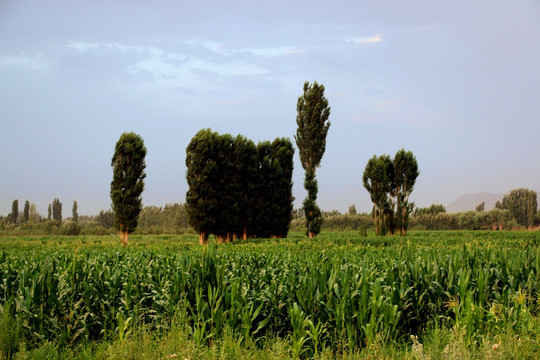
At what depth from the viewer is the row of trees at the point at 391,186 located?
46.8m

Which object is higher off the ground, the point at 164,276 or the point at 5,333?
the point at 164,276

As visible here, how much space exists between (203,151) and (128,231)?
11.7m

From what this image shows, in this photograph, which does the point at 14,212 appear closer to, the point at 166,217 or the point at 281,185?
the point at 166,217

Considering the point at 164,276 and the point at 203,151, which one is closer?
the point at 164,276

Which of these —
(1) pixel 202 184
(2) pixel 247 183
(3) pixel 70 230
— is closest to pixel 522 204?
(2) pixel 247 183

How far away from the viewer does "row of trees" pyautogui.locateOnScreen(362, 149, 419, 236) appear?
46.8 meters

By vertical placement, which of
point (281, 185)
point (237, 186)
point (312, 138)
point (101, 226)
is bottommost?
point (101, 226)

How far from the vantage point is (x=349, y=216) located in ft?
292

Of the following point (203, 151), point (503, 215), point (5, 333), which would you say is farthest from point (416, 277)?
point (503, 215)

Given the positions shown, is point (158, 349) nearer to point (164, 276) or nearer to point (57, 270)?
point (164, 276)

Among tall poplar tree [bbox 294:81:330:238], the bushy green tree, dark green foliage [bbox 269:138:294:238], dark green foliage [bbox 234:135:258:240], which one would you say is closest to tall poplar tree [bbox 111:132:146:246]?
the bushy green tree

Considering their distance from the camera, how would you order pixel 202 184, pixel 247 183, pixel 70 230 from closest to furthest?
1. pixel 202 184
2. pixel 247 183
3. pixel 70 230

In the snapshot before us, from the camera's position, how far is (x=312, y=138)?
40625 millimetres

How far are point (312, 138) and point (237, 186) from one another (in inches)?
407
